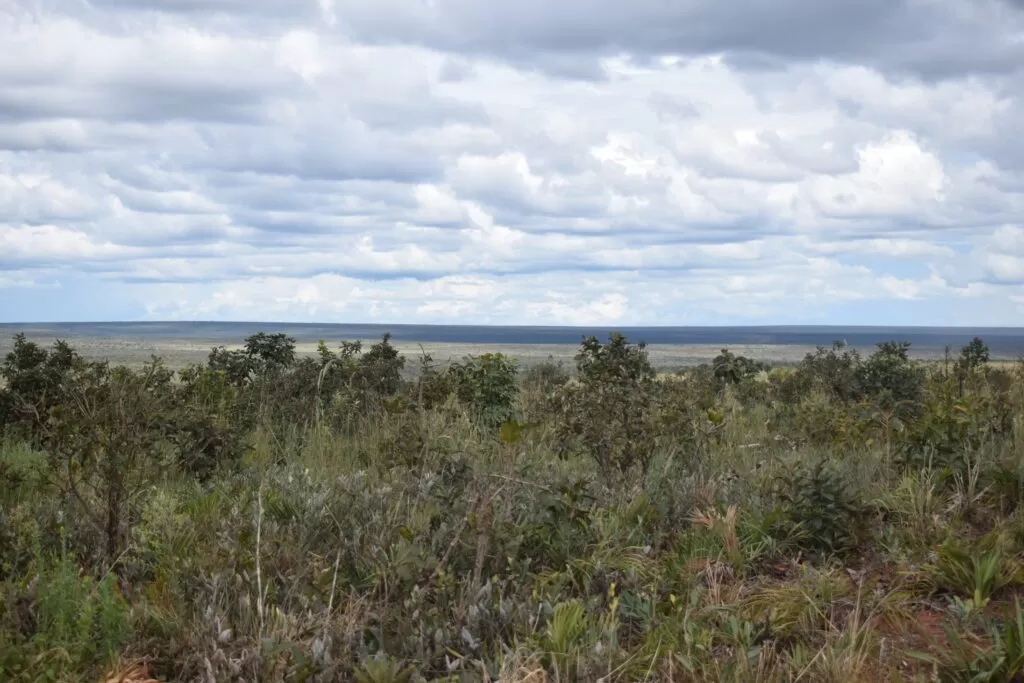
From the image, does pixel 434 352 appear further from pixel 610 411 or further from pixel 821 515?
pixel 821 515

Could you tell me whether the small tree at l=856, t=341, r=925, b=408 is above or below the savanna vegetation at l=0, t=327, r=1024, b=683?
above

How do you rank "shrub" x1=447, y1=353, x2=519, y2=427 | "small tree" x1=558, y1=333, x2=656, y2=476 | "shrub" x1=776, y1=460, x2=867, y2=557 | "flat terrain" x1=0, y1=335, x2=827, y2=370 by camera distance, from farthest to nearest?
1. "flat terrain" x1=0, y1=335, x2=827, y2=370
2. "shrub" x1=447, y1=353, x2=519, y2=427
3. "small tree" x1=558, y1=333, x2=656, y2=476
4. "shrub" x1=776, y1=460, x2=867, y2=557

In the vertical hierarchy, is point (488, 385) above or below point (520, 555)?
above

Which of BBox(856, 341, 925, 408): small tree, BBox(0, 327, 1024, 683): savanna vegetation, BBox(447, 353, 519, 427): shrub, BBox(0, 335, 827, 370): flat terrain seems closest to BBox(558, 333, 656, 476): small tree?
BBox(0, 327, 1024, 683): savanna vegetation

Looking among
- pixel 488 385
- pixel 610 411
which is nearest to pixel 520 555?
pixel 610 411

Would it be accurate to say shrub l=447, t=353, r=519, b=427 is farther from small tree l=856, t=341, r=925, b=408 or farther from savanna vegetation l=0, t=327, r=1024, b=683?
small tree l=856, t=341, r=925, b=408

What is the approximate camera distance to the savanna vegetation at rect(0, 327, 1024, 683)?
4.17 metres

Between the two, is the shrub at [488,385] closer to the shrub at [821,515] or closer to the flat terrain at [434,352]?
the shrub at [821,515]

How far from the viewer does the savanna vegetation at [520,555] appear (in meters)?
4.17

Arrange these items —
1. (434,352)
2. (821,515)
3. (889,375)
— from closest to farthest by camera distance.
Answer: (821,515) → (889,375) → (434,352)

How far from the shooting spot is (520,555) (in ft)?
17.3

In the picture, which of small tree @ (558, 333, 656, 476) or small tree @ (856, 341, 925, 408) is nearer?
small tree @ (558, 333, 656, 476)

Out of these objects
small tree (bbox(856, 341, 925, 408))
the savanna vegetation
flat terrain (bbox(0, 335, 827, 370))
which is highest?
small tree (bbox(856, 341, 925, 408))

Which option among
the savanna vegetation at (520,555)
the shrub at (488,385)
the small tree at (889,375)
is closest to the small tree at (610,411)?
the savanna vegetation at (520,555)
